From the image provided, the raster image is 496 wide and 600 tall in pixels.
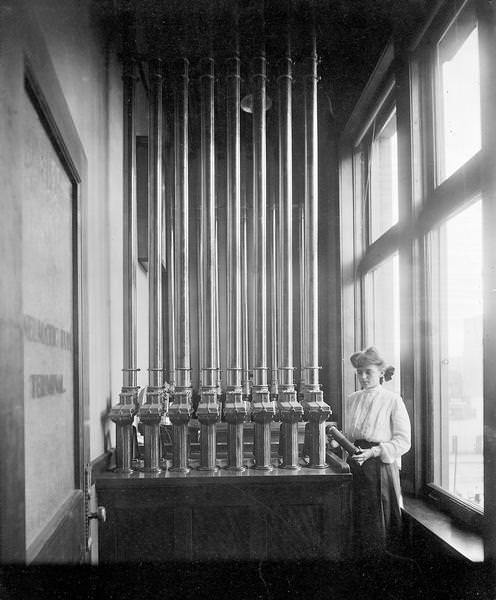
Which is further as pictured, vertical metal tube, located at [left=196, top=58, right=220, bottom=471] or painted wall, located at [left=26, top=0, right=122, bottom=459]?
vertical metal tube, located at [left=196, top=58, right=220, bottom=471]

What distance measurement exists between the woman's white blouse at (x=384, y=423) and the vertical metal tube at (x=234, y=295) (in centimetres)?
58

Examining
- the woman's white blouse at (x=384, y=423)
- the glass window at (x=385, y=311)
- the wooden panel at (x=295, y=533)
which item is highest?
the glass window at (x=385, y=311)

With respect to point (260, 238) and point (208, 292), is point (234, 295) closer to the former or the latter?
point (208, 292)

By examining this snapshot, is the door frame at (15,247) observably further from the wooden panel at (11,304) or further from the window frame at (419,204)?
the window frame at (419,204)

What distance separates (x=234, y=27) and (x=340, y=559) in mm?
2624

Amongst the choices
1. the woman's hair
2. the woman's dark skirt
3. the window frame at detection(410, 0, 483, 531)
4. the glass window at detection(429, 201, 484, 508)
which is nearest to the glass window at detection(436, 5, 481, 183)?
the window frame at detection(410, 0, 483, 531)

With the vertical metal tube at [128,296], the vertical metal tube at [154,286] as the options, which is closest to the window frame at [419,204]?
the vertical metal tube at [154,286]

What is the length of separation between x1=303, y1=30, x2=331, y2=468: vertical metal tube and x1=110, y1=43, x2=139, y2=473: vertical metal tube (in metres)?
0.84

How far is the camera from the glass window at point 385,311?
11.9 feet

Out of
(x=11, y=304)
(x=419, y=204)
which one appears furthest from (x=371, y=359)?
(x=11, y=304)

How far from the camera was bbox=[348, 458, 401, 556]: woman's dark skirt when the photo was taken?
8.94 ft

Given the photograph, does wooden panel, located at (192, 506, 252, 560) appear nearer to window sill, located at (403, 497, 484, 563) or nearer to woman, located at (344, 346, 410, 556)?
woman, located at (344, 346, 410, 556)

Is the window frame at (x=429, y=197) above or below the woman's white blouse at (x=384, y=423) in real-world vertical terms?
above

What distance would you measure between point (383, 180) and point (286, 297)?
146 cm
